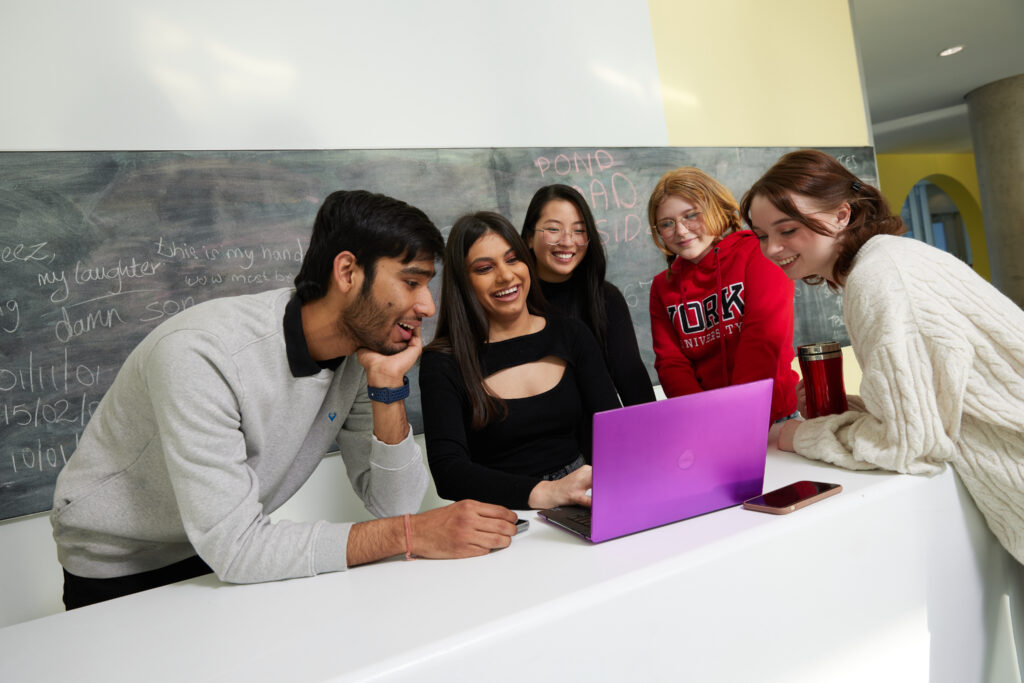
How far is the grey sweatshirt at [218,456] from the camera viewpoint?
106 centimetres

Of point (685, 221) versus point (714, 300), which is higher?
point (685, 221)

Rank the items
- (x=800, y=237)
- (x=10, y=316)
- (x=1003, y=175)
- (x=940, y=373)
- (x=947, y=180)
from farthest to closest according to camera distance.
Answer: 1. (x=947, y=180)
2. (x=1003, y=175)
3. (x=10, y=316)
4. (x=800, y=237)
5. (x=940, y=373)

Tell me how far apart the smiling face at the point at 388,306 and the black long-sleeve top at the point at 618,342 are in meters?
0.76

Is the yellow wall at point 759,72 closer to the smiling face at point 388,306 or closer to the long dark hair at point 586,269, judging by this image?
the long dark hair at point 586,269

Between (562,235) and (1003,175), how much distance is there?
6.93m

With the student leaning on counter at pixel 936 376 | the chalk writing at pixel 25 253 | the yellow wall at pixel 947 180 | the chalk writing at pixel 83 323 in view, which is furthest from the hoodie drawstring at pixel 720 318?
the yellow wall at pixel 947 180

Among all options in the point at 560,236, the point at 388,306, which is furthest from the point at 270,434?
the point at 560,236

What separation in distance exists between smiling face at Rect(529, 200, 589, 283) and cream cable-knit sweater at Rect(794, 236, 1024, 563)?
3.02 ft

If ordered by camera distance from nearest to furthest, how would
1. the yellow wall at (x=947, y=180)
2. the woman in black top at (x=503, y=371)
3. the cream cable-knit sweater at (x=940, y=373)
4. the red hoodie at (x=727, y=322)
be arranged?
the cream cable-knit sweater at (x=940, y=373), the woman in black top at (x=503, y=371), the red hoodie at (x=727, y=322), the yellow wall at (x=947, y=180)

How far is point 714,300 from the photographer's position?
84.0 inches

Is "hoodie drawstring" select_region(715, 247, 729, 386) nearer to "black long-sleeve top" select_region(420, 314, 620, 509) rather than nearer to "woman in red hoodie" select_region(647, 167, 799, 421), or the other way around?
"woman in red hoodie" select_region(647, 167, 799, 421)

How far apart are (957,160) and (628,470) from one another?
12.3 meters

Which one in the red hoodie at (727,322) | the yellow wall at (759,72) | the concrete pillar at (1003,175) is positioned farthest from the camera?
the concrete pillar at (1003,175)

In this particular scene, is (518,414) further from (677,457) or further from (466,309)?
(677,457)
